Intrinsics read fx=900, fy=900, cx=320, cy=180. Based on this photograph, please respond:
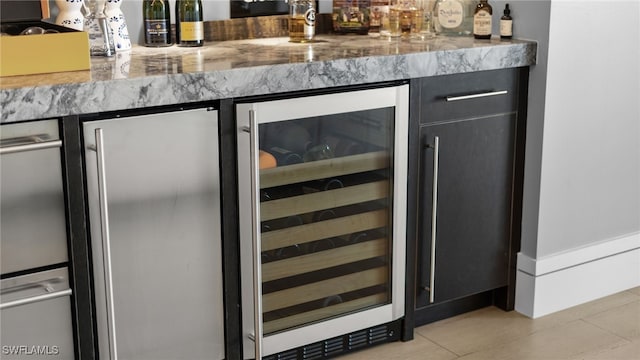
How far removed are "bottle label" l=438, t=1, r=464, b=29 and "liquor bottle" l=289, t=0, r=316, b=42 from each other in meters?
0.47

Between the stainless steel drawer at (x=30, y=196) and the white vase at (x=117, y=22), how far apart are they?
2.09 ft

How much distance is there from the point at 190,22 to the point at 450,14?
92 cm

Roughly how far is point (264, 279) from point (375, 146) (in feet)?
1.71

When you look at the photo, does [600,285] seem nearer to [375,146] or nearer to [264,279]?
[375,146]

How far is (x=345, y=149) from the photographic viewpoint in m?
2.68

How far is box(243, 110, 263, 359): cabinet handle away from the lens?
2438 mm

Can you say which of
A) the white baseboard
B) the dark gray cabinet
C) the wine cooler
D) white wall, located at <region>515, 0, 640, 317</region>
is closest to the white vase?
the wine cooler

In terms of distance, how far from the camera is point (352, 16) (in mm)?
3225

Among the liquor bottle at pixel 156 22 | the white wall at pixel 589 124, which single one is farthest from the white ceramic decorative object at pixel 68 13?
the white wall at pixel 589 124

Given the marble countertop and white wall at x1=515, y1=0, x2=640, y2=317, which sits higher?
the marble countertop

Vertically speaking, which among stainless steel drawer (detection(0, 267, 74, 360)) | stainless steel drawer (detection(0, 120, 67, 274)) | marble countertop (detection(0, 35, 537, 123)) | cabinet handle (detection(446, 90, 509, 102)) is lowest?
stainless steel drawer (detection(0, 267, 74, 360))

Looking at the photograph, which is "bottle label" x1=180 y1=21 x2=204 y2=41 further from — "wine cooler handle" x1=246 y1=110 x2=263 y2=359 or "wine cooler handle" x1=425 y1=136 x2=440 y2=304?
"wine cooler handle" x1=425 y1=136 x2=440 y2=304

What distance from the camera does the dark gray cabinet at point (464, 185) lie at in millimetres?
2809

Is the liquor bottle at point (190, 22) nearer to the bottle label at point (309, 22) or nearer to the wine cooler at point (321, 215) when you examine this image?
the bottle label at point (309, 22)
